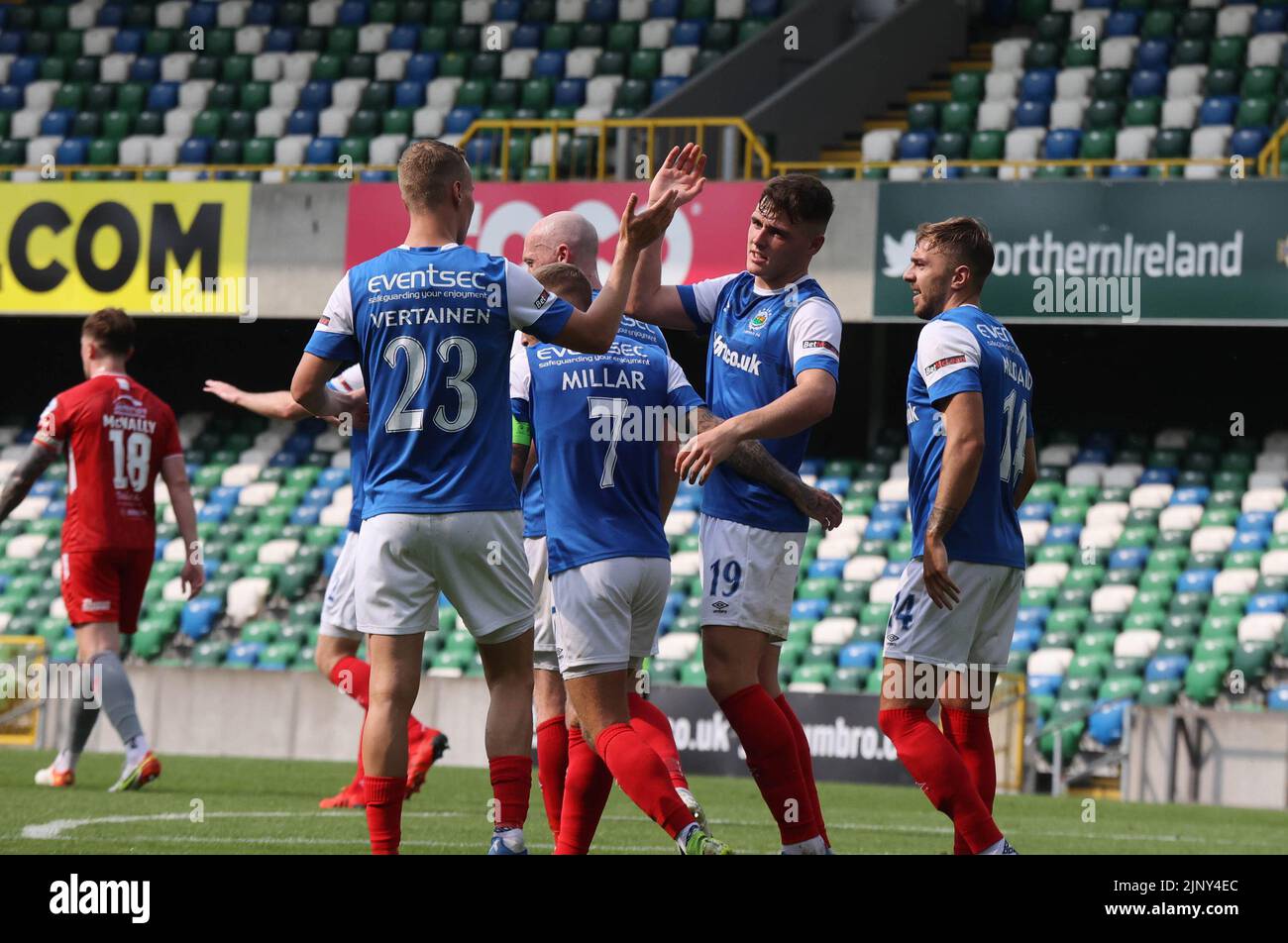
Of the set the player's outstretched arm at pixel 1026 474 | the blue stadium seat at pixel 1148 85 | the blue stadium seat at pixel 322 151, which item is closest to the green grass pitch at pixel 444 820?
the player's outstretched arm at pixel 1026 474

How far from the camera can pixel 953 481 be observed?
5.54 m

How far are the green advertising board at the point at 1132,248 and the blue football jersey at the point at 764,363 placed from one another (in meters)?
9.75

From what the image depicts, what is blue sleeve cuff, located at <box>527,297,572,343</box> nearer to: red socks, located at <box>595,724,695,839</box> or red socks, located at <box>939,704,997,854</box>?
red socks, located at <box>595,724,695,839</box>

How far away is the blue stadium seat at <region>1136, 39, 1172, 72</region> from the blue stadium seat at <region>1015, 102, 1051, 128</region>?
1.10 meters

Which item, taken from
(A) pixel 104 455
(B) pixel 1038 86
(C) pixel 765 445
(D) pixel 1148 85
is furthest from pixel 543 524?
(B) pixel 1038 86

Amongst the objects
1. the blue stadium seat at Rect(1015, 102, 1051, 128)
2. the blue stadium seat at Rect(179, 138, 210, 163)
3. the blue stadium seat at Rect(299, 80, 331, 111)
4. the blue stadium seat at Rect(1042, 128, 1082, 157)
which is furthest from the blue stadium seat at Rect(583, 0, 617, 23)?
the blue stadium seat at Rect(1042, 128, 1082, 157)

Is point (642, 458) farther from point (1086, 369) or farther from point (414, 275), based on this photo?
point (1086, 369)

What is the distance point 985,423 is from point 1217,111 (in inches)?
521

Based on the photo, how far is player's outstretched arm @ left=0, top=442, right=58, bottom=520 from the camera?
8.40 meters

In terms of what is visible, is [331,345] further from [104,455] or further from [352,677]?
[104,455]

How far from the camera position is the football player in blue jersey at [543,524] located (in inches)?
229

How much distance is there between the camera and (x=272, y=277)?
18.3 m

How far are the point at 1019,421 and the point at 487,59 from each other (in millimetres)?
16501
